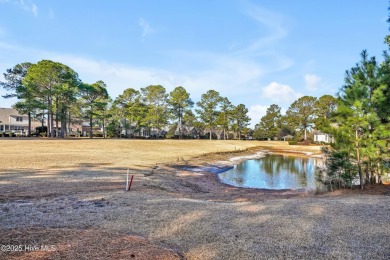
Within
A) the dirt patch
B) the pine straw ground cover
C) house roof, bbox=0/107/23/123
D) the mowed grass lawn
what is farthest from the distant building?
the dirt patch

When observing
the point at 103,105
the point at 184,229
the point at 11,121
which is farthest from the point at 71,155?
the point at 11,121

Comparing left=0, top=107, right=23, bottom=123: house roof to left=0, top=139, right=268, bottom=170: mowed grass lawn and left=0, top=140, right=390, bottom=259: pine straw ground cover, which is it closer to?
left=0, top=139, right=268, bottom=170: mowed grass lawn

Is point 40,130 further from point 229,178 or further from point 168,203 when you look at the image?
point 168,203

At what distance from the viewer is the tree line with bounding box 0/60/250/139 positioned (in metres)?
44.0

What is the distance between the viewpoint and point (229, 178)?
2153cm

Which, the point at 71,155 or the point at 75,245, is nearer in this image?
the point at 75,245

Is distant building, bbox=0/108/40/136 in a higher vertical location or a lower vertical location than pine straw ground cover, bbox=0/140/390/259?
higher

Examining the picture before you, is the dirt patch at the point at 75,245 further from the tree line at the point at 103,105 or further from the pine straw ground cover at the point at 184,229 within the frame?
the tree line at the point at 103,105

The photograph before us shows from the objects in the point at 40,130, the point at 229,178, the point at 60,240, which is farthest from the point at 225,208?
the point at 40,130

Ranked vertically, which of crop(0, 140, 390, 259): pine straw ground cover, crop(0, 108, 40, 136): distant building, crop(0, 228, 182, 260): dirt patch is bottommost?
crop(0, 140, 390, 259): pine straw ground cover

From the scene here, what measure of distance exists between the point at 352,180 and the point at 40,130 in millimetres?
60078

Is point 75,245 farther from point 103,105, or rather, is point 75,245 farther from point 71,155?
point 103,105

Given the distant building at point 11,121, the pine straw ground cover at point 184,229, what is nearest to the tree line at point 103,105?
the distant building at point 11,121

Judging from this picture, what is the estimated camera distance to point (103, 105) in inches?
2191
